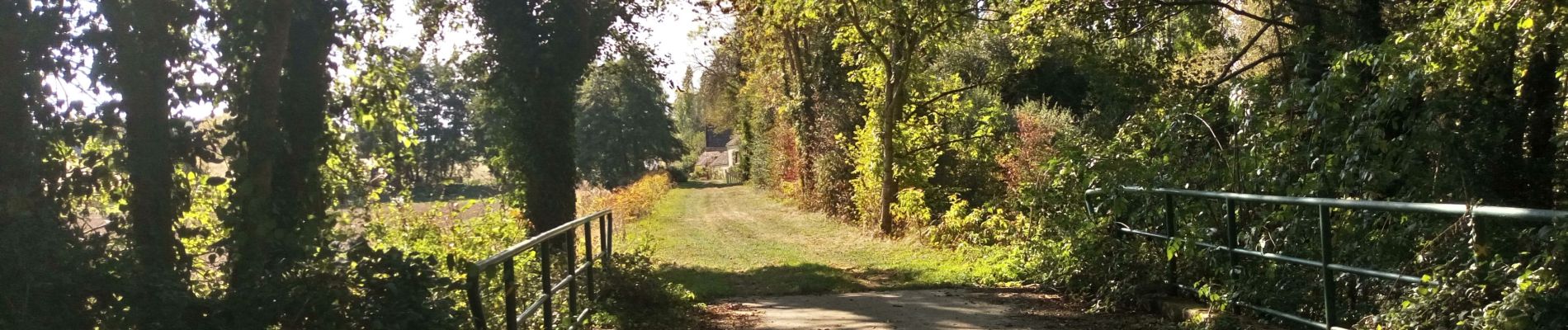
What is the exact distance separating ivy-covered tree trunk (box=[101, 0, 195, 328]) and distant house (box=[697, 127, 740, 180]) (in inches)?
2611

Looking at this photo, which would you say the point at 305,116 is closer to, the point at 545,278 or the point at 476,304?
the point at 545,278

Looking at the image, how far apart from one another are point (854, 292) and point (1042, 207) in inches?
90.1

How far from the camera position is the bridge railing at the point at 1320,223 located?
Result: 15.4 ft

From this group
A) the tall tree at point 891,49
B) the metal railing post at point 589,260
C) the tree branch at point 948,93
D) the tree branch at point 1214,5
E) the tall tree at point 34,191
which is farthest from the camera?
the tree branch at point 948,93

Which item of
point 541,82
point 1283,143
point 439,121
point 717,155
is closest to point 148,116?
point 1283,143

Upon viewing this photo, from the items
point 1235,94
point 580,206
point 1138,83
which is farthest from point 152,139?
point 580,206

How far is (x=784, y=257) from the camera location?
18453 millimetres

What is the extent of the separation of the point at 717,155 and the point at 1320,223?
95.1 metres

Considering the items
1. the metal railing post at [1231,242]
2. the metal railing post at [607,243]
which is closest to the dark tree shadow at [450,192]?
the metal railing post at [607,243]

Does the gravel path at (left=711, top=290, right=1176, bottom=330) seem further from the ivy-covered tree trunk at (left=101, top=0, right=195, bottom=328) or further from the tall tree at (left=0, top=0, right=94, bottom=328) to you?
the tall tree at (left=0, top=0, right=94, bottom=328)

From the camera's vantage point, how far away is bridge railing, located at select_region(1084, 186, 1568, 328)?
468cm

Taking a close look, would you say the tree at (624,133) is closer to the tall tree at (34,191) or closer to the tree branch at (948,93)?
the tree branch at (948,93)

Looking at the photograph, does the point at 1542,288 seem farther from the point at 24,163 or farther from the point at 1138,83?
the point at 1138,83

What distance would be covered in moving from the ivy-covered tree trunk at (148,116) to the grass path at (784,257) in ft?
14.5
